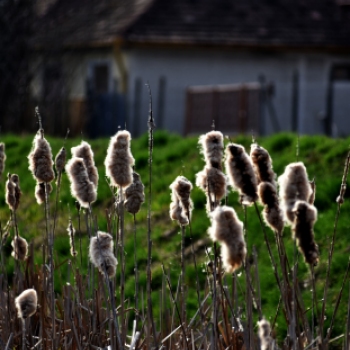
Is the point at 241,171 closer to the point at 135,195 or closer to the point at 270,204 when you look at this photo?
the point at 270,204

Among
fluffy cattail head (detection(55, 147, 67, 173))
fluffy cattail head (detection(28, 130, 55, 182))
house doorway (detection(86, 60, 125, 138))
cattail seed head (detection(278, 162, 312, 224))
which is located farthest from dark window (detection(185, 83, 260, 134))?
cattail seed head (detection(278, 162, 312, 224))

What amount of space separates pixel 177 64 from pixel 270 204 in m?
20.2

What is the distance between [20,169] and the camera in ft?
35.3

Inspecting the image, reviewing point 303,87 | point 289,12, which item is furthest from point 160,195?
point 289,12

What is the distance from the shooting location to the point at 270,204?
9.91 ft

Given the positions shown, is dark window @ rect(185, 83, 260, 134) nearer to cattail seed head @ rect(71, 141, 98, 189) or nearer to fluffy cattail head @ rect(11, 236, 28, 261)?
fluffy cattail head @ rect(11, 236, 28, 261)

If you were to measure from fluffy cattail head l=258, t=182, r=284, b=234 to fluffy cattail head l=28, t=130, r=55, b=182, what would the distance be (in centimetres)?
86

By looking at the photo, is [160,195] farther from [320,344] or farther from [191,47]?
[191,47]

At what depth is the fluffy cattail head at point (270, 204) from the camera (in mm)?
3002

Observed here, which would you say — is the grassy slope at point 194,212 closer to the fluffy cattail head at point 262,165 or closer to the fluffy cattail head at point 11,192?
the fluffy cattail head at point 11,192

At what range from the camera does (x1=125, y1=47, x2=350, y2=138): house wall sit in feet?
69.1

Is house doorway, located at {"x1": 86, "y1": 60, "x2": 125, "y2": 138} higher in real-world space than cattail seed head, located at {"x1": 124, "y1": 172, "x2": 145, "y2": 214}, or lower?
lower

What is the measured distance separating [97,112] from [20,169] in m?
9.94

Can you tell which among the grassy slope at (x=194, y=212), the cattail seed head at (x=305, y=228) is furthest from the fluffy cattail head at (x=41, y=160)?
the grassy slope at (x=194, y=212)
